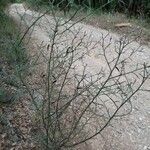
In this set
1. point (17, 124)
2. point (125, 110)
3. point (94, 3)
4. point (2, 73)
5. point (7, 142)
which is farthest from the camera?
point (94, 3)

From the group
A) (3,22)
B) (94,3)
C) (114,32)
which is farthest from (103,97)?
(94,3)

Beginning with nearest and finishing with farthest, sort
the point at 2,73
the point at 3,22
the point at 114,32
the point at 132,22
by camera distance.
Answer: the point at 2,73 → the point at 3,22 → the point at 114,32 → the point at 132,22

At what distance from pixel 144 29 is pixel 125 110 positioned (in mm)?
6480

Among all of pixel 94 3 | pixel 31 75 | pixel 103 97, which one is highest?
pixel 31 75

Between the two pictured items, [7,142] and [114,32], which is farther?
[114,32]

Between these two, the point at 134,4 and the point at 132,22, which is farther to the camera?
the point at 134,4

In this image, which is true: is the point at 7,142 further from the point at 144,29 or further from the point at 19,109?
the point at 144,29

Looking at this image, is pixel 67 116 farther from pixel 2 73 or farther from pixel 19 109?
pixel 2 73

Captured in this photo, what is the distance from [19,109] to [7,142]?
2.70ft

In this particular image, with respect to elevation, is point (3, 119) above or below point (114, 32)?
above

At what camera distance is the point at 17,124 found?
5555mm

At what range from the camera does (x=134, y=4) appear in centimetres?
1708

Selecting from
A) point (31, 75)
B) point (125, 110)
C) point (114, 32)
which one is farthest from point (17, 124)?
point (114, 32)

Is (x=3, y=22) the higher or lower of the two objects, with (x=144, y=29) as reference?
higher
